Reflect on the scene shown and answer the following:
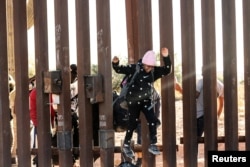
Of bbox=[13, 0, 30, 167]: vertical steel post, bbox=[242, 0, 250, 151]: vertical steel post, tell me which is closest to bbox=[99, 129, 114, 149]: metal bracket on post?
bbox=[13, 0, 30, 167]: vertical steel post

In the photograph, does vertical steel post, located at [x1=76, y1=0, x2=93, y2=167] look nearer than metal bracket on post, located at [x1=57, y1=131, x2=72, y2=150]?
Yes

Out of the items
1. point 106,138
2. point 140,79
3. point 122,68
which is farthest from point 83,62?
point 106,138

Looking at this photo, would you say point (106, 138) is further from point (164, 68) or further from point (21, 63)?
point (21, 63)

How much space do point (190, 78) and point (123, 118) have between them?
33.5 inches

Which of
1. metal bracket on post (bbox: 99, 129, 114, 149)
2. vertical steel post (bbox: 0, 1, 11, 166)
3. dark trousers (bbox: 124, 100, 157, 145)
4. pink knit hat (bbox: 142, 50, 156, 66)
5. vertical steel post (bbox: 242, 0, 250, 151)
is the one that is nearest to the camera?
pink knit hat (bbox: 142, 50, 156, 66)

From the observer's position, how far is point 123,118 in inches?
218

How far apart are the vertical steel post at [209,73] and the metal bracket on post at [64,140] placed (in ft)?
4.90

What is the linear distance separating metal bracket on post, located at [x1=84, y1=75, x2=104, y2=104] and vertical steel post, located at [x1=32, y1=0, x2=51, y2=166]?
551 mm

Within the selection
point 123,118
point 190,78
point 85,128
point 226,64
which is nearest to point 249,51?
point 226,64

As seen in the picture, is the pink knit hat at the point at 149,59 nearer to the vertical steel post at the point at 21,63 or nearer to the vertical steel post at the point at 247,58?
the vertical steel post at the point at 247,58

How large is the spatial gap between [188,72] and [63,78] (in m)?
1.36

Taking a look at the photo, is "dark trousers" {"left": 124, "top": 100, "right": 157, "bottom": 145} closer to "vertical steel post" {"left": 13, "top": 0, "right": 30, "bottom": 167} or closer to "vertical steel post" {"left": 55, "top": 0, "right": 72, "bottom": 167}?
"vertical steel post" {"left": 55, "top": 0, "right": 72, "bottom": 167}

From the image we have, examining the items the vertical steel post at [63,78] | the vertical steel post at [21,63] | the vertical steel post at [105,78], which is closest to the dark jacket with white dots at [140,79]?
the vertical steel post at [105,78]

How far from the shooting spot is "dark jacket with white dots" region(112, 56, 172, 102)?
5.25 m
